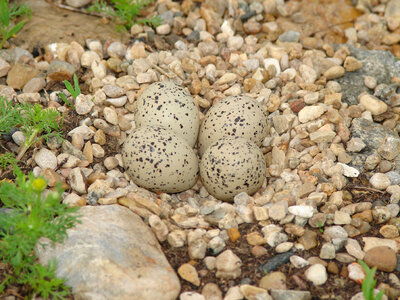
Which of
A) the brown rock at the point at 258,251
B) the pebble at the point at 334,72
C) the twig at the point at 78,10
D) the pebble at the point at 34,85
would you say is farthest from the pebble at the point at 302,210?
the twig at the point at 78,10

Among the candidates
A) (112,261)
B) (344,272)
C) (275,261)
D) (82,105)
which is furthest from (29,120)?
(344,272)

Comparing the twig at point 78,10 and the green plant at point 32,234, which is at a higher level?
the twig at point 78,10

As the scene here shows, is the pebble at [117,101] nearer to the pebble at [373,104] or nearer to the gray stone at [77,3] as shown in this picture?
the gray stone at [77,3]

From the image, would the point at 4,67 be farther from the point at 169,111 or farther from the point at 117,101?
the point at 169,111

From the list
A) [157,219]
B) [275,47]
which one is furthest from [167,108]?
[275,47]

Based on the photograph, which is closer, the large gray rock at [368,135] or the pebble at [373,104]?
the large gray rock at [368,135]

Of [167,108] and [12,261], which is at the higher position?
[167,108]

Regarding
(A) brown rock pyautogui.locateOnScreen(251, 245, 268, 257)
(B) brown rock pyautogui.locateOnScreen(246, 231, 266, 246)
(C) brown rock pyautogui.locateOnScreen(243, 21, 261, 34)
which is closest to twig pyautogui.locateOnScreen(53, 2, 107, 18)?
(C) brown rock pyautogui.locateOnScreen(243, 21, 261, 34)

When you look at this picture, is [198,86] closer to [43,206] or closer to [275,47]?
[275,47]
